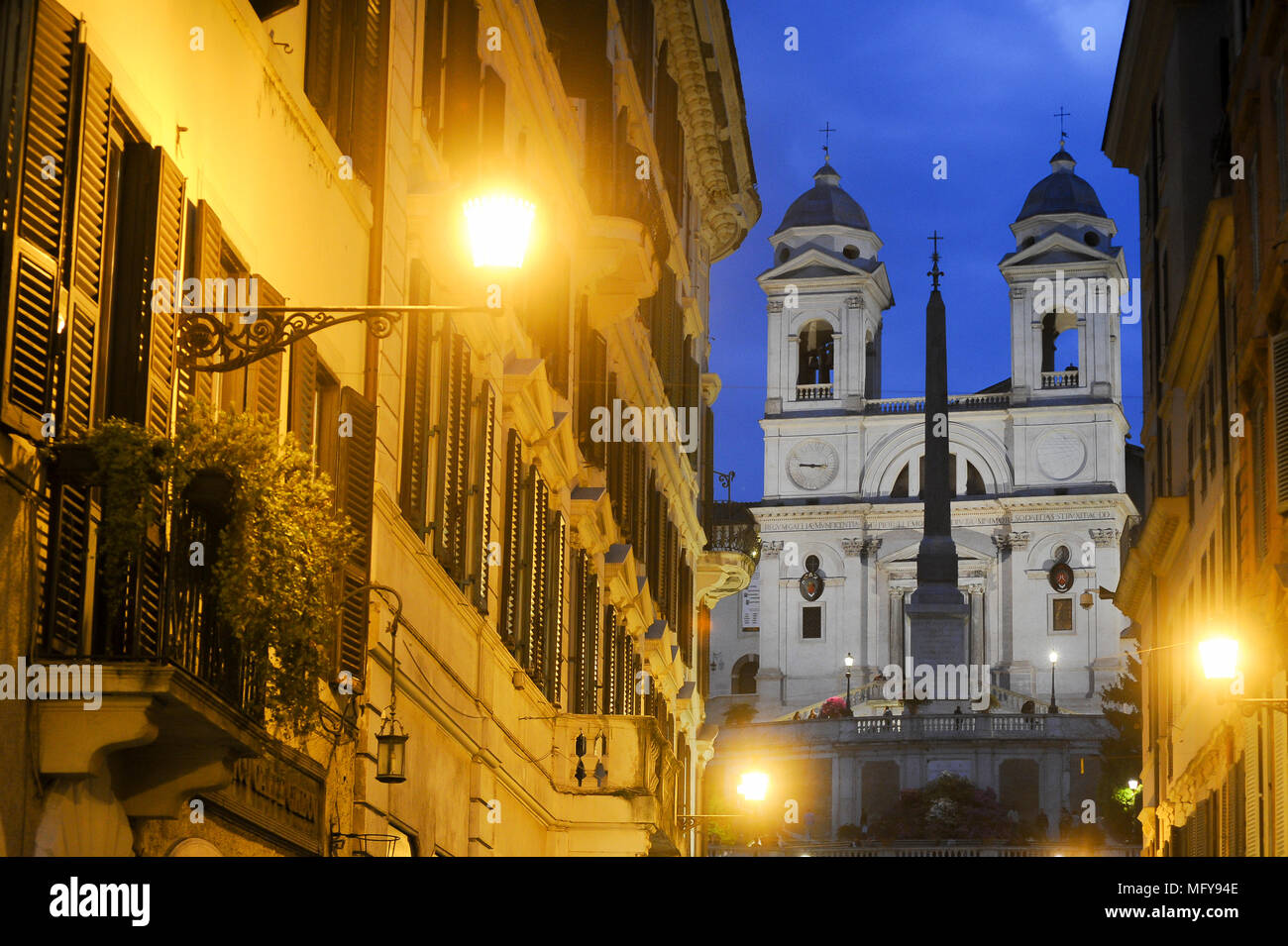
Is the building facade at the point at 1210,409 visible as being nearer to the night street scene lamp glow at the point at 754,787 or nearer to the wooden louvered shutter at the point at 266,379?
the night street scene lamp glow at the point at 754,787

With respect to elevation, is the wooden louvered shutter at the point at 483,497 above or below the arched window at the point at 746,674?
below

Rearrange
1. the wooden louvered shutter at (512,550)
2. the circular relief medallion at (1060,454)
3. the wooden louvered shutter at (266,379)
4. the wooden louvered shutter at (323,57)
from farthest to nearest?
the circular relief medallion at (1060,454) < the wooden louvered shutter at (512,550) < the wooden louvered shutter at (323,57) < the wooden louvered shutter at (266,379)

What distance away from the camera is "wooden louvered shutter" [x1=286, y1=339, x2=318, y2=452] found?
44.6ft

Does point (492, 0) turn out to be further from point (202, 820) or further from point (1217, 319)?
point (1217, 319)

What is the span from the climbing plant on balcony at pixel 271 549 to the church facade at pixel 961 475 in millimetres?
89598

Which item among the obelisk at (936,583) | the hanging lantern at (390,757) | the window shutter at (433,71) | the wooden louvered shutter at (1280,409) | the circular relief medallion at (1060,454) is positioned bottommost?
the hanging lantern at (390,757)

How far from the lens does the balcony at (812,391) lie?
110688mm

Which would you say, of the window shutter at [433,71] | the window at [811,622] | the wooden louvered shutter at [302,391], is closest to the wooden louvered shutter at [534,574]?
the window shutter at [433,71]

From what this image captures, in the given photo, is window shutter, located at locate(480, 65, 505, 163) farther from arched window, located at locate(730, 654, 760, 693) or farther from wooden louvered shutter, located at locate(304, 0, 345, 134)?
arched window, located at locate(730, 654, 760, 693)

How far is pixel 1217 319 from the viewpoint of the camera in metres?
31.3

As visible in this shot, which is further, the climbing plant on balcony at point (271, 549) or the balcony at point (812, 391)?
the balcony at point (812, 391)

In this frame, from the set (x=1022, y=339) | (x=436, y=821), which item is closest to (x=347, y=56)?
(x=436, y=821)

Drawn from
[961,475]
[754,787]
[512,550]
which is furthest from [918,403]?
[512,550]

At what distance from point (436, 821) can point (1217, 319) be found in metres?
16.5
